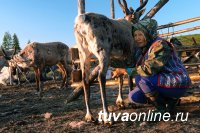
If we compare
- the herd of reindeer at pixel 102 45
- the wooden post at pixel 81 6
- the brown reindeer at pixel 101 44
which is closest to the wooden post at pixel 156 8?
the wooden post at pixel 81 6

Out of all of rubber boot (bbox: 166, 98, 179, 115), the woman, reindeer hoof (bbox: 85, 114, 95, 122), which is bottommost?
reindeer hoof (bbox: 85, 114, 95, 122)

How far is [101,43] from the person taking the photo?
4918mm

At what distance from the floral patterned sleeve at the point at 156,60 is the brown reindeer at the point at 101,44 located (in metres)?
0.75

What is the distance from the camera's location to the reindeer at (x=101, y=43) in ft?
15.9

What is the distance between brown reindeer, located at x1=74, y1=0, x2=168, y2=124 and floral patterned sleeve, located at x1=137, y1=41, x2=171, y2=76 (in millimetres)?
752

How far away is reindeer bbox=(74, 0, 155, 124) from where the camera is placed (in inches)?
191

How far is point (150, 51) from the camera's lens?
4438mm

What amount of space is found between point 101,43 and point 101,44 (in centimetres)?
2

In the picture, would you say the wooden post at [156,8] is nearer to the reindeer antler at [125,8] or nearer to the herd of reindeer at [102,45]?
the reindeer antler at [125,8]

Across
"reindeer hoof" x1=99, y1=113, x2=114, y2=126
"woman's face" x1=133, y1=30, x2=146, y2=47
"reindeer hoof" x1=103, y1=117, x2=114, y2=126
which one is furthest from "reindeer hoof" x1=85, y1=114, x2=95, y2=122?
"woman's face" x1=133, y1=30, x2=146, y2=47

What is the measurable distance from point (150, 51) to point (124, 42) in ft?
4.40

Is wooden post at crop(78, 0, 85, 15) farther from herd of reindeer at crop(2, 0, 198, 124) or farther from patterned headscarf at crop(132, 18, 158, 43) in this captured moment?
patterned headscarf at crop(132, 18, 158, 43)

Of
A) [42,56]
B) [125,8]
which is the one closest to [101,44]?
[125,8]

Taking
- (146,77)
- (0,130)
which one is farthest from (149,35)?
(0,130)
